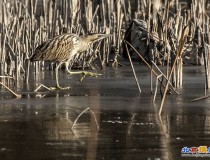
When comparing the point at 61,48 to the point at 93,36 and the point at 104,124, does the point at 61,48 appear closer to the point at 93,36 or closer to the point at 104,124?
the point at 93,36

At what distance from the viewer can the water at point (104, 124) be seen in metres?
7.95

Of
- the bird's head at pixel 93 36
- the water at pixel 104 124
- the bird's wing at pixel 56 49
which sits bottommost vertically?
the water at pixel 104 124

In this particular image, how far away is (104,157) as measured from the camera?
25.2ft

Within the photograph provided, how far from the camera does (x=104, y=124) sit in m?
9.73

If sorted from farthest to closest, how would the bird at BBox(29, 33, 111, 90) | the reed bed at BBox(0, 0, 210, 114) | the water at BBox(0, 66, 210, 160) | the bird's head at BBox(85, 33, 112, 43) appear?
the reed bed at BBox(0, 0, 210, 114) < the bird's head at BBox(85, 33, 112, 43) < the bird at BBox(29, 33, 111, 90) < the water at BBox(0, 66, 210, 160)

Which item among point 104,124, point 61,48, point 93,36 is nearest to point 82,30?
point 93,36

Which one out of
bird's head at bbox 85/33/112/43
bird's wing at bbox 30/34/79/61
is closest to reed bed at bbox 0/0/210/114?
bird's wing at bbox 30/34/79/61

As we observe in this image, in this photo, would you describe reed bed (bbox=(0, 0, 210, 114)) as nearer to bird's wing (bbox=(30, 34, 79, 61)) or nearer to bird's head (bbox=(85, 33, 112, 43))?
bird's wing (bbox=(30, 34, 79, 61))

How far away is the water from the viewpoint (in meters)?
7.95

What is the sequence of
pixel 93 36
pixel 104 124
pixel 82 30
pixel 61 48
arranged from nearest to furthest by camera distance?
pixel 104 124
pixel 61 48
pixel 93 36
pixel 82 30

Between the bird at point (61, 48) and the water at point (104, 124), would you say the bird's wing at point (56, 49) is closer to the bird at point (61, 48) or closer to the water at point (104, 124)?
the bird at point (61, 48)

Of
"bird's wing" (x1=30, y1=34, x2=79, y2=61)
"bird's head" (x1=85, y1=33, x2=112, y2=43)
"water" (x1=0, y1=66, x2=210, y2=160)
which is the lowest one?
"water" (x1=0, y1=66, x2=210, y2=160)

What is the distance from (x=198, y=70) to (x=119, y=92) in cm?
364

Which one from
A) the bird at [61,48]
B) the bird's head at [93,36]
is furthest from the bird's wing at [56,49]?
the bird's head at [93,36]
